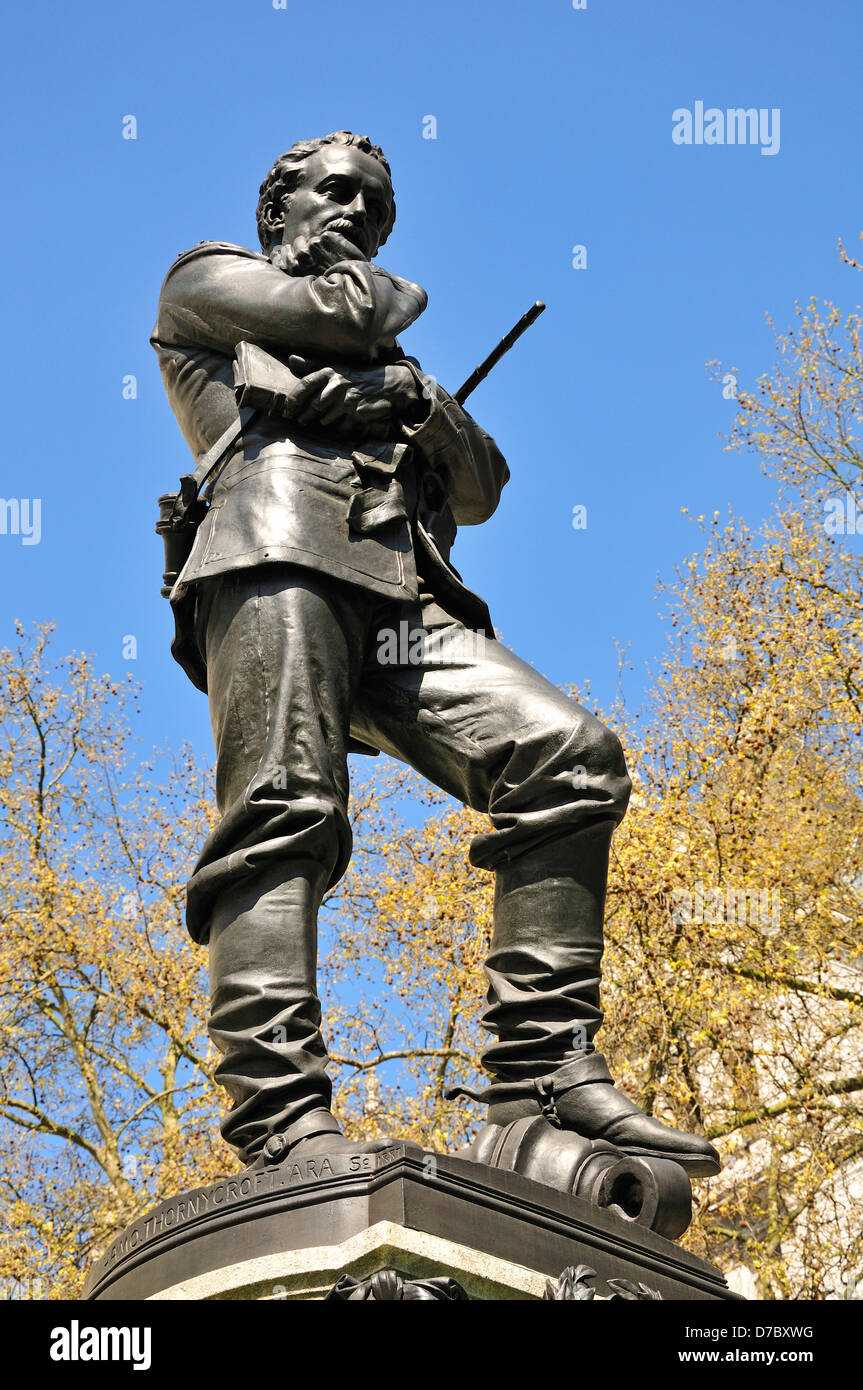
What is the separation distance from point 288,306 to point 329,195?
0.58 meters

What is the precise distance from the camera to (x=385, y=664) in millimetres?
4594

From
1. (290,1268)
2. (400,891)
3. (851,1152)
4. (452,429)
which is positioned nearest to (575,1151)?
(290,1268)

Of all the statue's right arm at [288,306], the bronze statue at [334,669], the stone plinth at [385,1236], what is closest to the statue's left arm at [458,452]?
the bronze statue at [334,669]

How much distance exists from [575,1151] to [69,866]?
1750cm

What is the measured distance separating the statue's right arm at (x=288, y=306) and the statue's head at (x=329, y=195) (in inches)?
9.3

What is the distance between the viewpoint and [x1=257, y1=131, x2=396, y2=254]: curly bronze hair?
5.26 meters

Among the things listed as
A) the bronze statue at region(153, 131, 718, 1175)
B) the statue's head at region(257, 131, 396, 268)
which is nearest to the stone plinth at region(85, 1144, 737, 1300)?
the bronze statue at region(153, 131, 718, 1175)

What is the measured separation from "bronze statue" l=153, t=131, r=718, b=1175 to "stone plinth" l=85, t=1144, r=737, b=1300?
0.57 feet

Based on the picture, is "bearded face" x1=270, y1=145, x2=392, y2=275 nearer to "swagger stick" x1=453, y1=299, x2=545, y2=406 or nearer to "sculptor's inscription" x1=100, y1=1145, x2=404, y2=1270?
"swagger stick" x1=453, y1=299, x2=545, y2=406

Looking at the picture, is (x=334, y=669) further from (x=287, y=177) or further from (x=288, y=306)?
(x=287, y=177)

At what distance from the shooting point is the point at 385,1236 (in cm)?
335

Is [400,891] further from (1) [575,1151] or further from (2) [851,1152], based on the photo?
(1) [575,1151]

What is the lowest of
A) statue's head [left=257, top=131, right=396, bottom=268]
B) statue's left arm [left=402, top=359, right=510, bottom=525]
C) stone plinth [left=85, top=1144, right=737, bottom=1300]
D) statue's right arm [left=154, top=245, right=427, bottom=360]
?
stone plinth [left=85, top=1144, right=737, bottom=1300]

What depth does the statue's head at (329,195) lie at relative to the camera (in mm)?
5141
